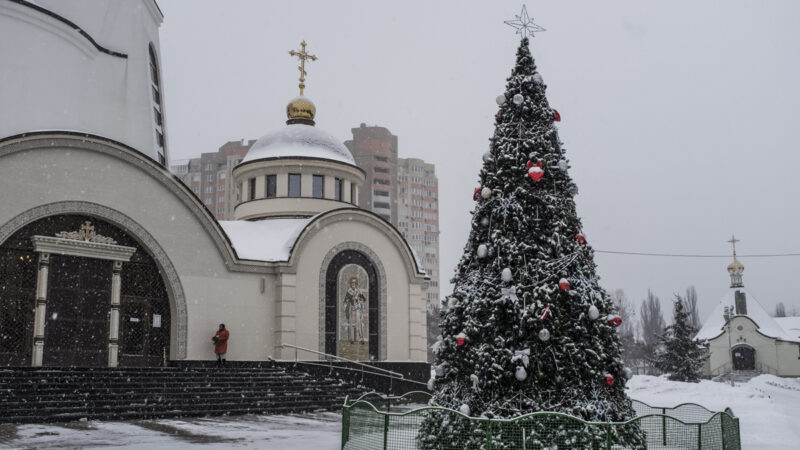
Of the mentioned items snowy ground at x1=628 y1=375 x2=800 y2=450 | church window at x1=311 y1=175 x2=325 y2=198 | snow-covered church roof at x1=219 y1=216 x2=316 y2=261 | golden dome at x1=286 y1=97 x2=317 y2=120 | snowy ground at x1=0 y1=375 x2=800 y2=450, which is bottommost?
snowy ground at x1=628 y1=375 x2=800 y2=450

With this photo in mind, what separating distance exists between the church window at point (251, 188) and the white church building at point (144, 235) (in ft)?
0.14

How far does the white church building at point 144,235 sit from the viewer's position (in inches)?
762

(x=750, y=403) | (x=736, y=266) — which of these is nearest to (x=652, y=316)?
(x=736, y=266)

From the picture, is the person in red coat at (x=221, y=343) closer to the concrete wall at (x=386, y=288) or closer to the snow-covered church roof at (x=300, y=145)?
the concrete wall at (x=386, y=288)

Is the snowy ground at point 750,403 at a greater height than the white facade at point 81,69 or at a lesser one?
lesser

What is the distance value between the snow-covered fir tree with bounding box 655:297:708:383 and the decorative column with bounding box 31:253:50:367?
33283mm

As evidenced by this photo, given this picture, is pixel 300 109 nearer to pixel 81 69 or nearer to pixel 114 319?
pixel 81 69

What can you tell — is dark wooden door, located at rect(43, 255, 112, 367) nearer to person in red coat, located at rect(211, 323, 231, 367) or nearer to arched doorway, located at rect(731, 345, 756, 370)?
person in red coat, located at rect(211, 323, 231, 367)

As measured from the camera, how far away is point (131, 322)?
2112cm

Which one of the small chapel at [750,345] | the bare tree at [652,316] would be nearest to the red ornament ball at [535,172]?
the small chapel at [750,345]

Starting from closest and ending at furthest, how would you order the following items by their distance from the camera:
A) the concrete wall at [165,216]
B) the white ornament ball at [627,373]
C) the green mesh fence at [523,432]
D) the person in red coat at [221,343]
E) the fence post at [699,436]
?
the green mesh fence at [523,432] → the white ornament ball at [627,373] → the fence post at [699,436] → the concrete wall at [165,216] → the person in red coat at [221,343]

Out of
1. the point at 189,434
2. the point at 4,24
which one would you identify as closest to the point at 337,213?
the point at 4,24

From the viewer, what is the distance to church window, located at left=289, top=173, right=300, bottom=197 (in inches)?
1091

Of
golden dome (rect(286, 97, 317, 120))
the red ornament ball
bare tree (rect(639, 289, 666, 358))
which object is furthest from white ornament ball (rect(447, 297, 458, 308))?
bare tree (rect(639, 289, 666, 358))
